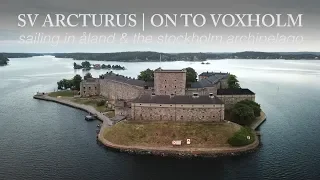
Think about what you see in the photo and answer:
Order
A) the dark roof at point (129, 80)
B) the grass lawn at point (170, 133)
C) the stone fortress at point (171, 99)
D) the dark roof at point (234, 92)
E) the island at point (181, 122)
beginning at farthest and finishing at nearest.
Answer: the dark roof at point (129, 80) → the dark roof at point (234, 92) → the stone fortress at point (171, 99) → the grass lawn at point (170, 133) → the island at point (181, 122)

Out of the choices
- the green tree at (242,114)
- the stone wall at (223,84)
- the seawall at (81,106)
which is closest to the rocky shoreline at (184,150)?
the green tree at (242,114)

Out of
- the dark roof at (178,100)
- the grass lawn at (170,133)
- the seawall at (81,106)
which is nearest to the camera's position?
the grass lawn at (170,133)

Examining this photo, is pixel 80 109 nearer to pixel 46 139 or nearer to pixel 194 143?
pixel 46 139

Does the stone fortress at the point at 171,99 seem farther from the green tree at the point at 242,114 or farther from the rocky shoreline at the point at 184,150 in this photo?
the rocky shoreline at the point at 184,150

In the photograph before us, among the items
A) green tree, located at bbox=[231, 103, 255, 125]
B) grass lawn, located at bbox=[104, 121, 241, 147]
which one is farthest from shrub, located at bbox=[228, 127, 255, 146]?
green tree, located at bbox=[231, 103, 255, 125]

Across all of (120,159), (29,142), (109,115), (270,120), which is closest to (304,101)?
(270,120)

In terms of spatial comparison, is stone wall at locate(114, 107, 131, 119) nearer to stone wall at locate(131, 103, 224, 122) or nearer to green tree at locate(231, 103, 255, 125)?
stone wall at locate(131, 103, 224, 122)
